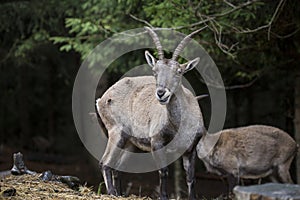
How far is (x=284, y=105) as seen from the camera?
1219 cm

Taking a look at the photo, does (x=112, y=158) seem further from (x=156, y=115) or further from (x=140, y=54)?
(x=140, y=54)

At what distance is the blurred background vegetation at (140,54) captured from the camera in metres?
9.19

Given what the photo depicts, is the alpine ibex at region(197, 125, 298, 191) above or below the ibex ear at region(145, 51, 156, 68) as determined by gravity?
below

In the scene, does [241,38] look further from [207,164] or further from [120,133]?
[120,133]

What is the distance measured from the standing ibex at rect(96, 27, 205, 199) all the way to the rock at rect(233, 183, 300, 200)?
A: 2.43 meters

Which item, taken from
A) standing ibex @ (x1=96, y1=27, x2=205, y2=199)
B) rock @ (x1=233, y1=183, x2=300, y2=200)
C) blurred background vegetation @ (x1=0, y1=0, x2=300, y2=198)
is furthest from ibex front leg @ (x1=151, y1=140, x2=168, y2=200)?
rock @ (x1=233, y1=183, x2=300, y2=200)

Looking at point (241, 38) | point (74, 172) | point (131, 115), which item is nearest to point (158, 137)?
point (131, 115)

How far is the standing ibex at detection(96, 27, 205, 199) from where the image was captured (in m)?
6.69

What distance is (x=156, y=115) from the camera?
711 cm

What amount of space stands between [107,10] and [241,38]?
313 cm

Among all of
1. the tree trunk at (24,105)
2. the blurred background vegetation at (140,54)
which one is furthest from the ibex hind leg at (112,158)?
the tree trunk at (24,105)

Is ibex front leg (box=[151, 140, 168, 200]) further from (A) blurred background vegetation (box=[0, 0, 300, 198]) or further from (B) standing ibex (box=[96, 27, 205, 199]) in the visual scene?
(A) blurred background vegetation (box=[0, 0, 300, 198])

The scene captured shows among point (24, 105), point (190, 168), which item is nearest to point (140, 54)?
point (190, 168)

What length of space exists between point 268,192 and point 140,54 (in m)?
8.45
